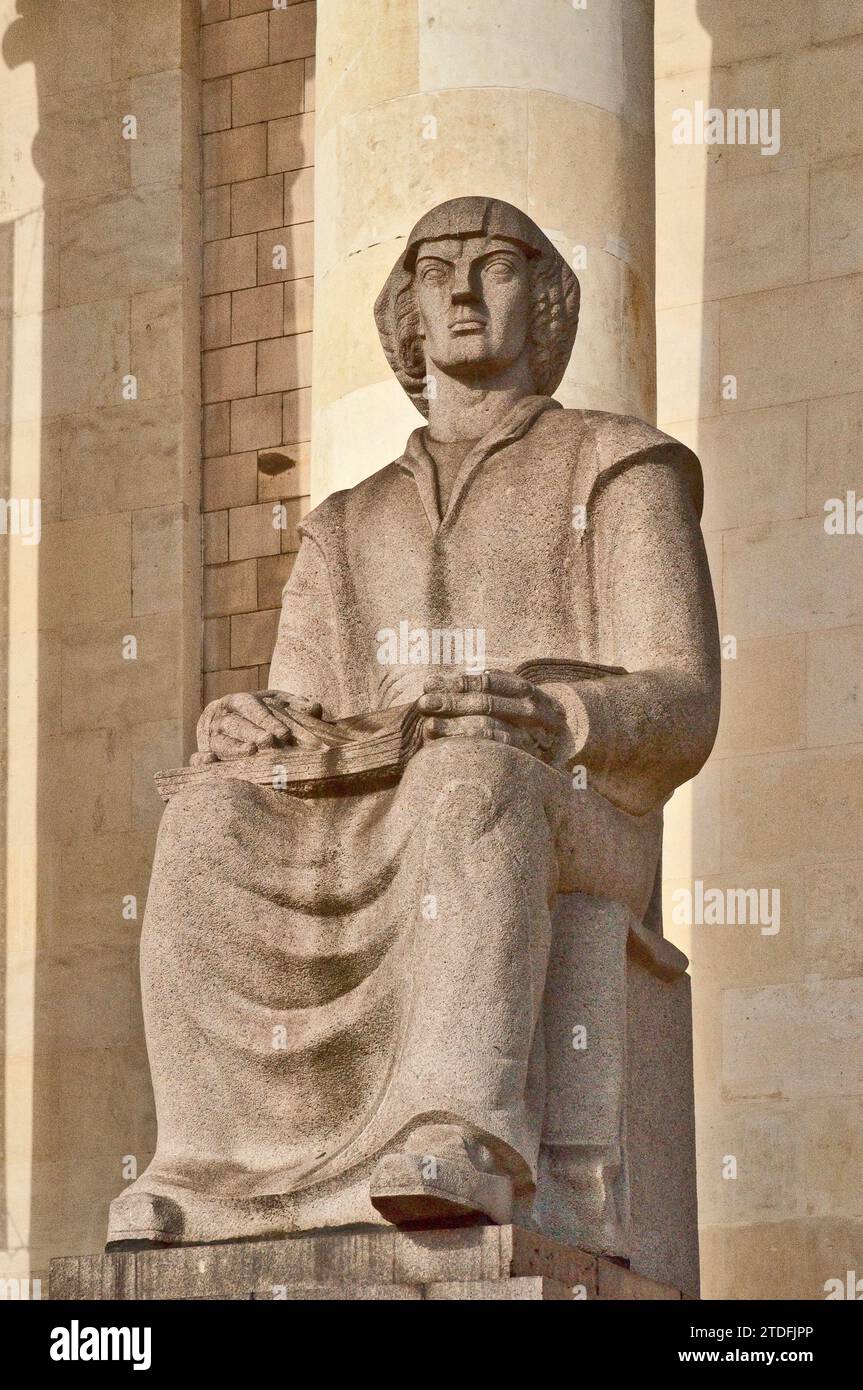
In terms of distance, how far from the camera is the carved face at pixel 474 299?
8.83m

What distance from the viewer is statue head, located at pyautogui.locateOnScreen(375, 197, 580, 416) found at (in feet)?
29.0

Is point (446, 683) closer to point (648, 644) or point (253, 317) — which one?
point (648, 644)

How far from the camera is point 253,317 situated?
1459 cm

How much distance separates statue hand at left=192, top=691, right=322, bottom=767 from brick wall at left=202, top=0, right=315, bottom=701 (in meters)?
5.65

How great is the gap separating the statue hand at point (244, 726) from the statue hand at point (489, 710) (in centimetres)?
54

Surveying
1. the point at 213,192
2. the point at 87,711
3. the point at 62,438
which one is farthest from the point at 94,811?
the point at 213,192

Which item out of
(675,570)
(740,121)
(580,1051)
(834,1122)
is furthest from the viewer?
(740,121)

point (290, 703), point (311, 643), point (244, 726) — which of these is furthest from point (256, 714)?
point (311, 643)

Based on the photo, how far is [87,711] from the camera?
14.2 metres

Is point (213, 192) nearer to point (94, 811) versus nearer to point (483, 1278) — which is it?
point (94, 811)

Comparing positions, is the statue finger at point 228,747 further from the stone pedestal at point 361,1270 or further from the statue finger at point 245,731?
the stone pedestal at point 361,1270
